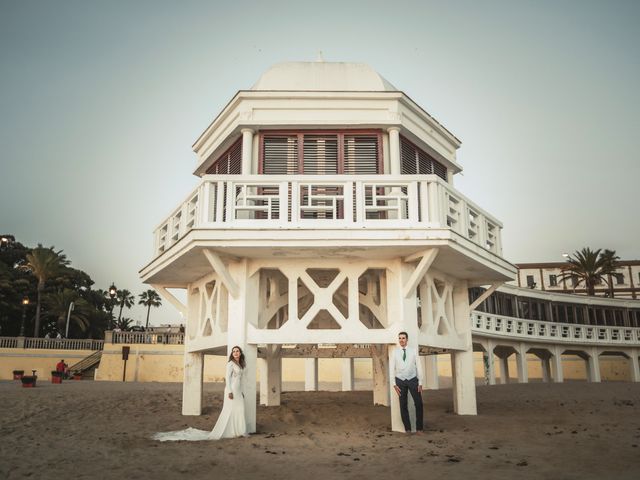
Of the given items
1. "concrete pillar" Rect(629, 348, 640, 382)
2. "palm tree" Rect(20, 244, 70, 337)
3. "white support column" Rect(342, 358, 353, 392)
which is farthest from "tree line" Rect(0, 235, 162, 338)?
"concrete pillar" Rect(629, 348, 640, 382)

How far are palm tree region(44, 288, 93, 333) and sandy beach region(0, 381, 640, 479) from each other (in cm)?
4564

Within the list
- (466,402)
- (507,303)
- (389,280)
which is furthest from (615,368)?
(389,280)

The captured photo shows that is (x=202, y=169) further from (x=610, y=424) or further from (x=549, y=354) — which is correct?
(x=549, y=354)

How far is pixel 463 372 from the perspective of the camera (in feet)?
41.7

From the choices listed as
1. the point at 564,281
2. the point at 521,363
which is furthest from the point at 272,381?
the point at 564,281

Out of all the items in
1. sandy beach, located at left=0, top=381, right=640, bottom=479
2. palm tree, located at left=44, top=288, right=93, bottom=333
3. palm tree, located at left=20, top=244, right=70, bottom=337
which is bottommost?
sandy beach, located at left=0, top=381, right=640, bottom=479

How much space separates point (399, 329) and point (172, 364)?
3405cm

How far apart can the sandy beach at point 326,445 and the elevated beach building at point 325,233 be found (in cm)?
105

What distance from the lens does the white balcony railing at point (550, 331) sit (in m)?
30.9

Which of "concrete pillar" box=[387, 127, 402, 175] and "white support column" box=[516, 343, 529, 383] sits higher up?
"concrete pillar" box=[387, 127, 402, 175]

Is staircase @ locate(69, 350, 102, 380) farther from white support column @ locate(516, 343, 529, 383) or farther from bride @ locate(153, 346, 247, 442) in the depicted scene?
bride @ locate(153, 346, 247, 442)

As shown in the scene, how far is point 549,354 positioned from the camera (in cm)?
3856

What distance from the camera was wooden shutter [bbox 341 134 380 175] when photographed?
1230 cm

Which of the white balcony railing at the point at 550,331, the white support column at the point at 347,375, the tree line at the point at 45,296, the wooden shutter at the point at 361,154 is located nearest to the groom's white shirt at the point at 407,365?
the wooden shutter at the point at 361,154
